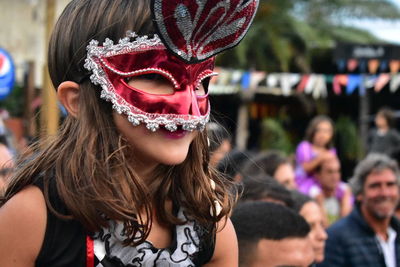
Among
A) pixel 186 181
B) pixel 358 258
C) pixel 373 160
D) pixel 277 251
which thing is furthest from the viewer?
pixel 373 160

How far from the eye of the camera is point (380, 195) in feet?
17.1

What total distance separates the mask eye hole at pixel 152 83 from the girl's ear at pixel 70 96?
0.58 ft

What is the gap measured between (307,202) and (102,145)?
262 centimetres

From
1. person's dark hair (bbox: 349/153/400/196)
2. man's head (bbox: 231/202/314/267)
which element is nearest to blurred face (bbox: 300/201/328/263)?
man's head (bbox: 231/202/314/267)

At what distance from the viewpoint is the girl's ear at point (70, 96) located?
1895mm

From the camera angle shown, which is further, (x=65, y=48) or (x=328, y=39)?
(x=328, y=39)

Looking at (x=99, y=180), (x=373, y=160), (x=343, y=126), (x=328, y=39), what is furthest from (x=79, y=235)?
(x=328, y=39)

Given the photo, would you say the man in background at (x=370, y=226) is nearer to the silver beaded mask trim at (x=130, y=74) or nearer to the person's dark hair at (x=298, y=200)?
the person's dark hair at (x=298, y=200)

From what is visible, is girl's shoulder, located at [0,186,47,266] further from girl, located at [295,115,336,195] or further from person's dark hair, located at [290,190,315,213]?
girl, located at [295,115,336,195]

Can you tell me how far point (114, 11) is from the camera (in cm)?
184

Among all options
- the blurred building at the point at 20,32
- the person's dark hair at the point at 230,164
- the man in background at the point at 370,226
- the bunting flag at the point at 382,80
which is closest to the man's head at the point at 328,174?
the man in background at the point at 370,226

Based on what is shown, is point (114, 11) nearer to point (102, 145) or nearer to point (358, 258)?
point (102, 145)

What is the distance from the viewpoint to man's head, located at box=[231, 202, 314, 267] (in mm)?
3016

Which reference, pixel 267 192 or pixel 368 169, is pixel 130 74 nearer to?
pixel 267 192
